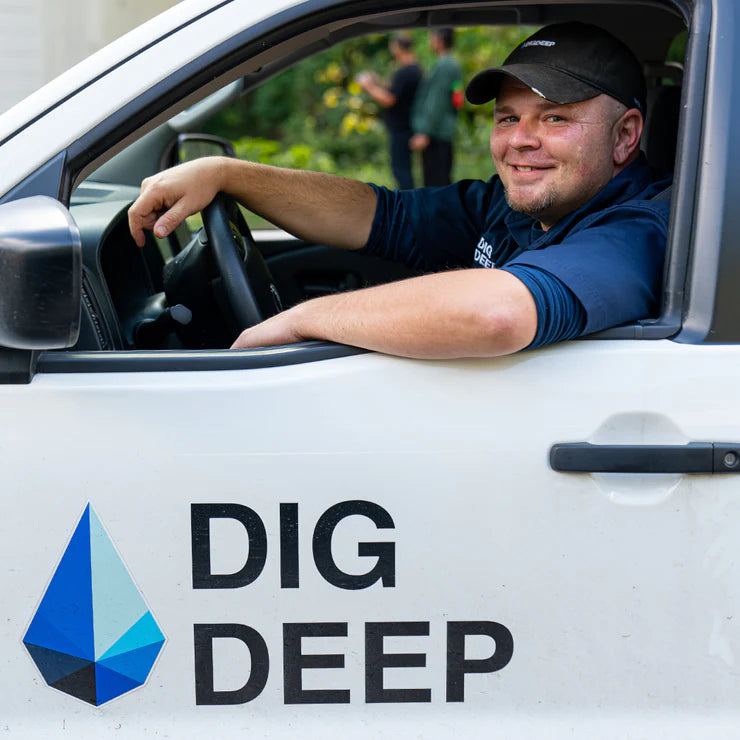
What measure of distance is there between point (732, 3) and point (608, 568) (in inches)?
32.5

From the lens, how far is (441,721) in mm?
1512

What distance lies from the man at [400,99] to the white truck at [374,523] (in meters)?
6.81

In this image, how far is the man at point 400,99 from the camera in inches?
328

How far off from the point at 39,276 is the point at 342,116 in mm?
10535

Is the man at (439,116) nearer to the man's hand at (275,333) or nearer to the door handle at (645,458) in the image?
the man's hand at (275,333)

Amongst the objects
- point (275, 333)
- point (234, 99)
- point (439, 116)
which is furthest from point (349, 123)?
point (275, 333)

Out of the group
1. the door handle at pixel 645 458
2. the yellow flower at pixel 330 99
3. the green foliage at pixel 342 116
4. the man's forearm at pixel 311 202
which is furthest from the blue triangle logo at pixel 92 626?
the yellow flower at pixel 330 99

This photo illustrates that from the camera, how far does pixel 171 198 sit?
1.97m

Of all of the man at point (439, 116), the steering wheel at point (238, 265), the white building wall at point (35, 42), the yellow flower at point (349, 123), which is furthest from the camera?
the yellow flower at point (349, 123)

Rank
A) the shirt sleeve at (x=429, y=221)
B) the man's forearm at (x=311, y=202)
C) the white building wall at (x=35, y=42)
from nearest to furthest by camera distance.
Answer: the man's forearm at (x=311, y=202)
the shirt sleeve at (x=429, y=221)
the white building wall at (x=35, y=42)

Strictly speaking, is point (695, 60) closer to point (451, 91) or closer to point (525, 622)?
point (525, 622)

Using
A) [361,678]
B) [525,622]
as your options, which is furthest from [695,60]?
[361,678]

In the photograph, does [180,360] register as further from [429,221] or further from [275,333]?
[429,221]

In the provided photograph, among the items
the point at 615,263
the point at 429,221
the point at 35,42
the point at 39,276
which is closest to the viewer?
the point at 39,276
